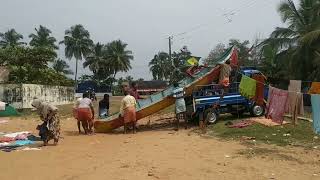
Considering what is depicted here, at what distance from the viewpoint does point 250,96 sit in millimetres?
15742

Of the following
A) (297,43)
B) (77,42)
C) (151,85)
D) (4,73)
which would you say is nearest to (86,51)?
(77,42)

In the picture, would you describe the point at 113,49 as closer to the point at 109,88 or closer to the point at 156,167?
the point at 109,88

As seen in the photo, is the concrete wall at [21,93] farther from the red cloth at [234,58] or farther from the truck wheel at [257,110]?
the truck wheel at [257,110]

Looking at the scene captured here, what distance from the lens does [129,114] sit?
16609 mm

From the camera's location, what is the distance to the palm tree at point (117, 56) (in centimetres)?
7675

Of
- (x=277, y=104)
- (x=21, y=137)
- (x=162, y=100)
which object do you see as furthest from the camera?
(x=162, y=100)

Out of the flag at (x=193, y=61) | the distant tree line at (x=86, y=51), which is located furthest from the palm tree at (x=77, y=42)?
the flag at (x=193, y=61)

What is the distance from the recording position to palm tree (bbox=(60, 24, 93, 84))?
73.1 meters

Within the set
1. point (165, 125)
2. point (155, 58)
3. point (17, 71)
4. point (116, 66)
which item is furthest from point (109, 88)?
point (165, 125)

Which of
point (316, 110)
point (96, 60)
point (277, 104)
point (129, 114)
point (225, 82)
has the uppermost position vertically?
point (96, 60)

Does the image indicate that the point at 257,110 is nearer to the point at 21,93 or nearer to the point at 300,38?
the point at 300,38

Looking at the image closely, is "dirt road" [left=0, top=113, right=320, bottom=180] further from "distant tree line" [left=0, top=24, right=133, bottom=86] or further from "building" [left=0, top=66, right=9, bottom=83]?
"distant tree line" [left=0, top=24, right=133, bottom=86]

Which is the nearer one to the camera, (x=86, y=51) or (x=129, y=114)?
(x=129, y=114)

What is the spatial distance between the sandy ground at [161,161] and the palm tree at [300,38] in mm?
17785
